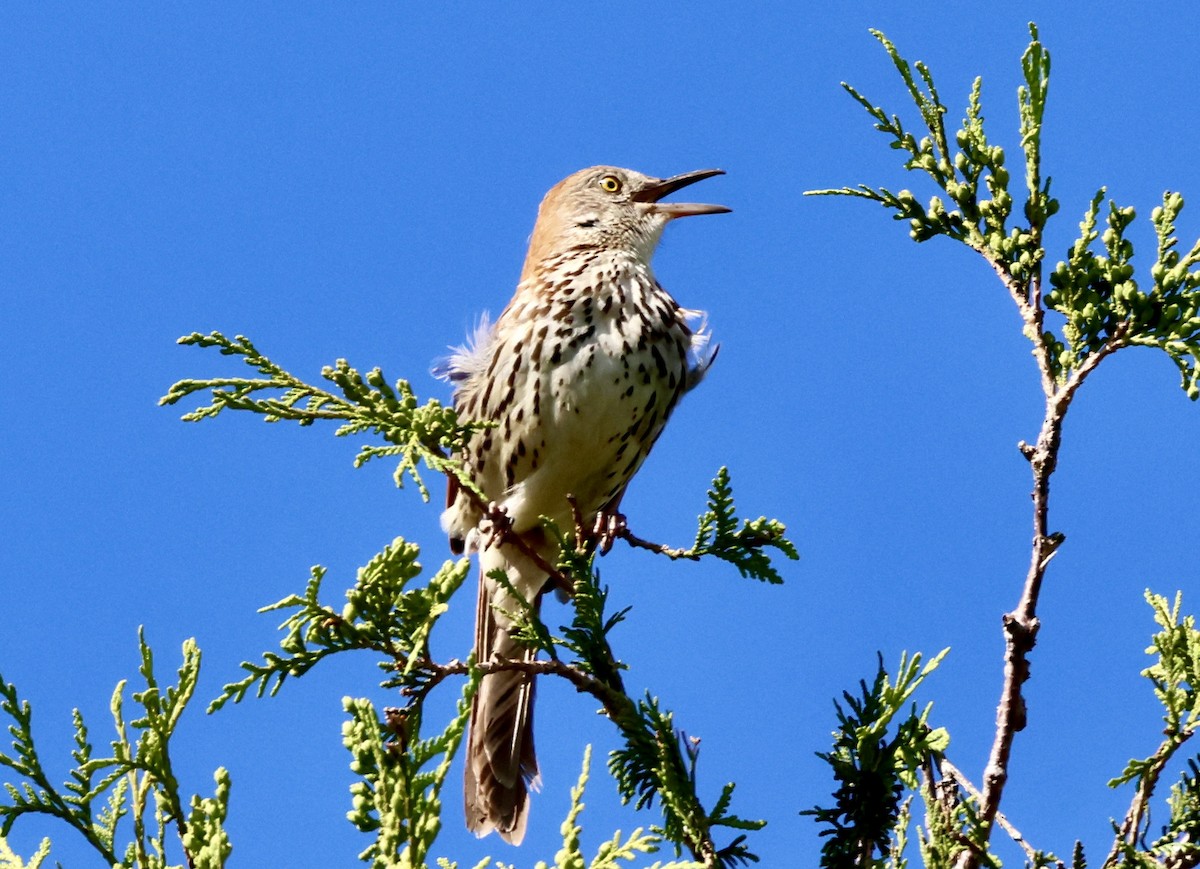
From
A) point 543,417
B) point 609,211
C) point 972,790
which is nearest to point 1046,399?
point 972,790

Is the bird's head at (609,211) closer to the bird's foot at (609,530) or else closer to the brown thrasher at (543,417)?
the brown thrasher at (543,417)

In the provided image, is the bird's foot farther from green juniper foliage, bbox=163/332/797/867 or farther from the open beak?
the open beak

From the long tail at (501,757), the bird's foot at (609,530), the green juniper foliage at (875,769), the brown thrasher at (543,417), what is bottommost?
the green juniper foliage at (875,769)

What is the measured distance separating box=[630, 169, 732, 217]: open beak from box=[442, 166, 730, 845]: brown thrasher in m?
0.52

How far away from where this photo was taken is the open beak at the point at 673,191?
18.0ft

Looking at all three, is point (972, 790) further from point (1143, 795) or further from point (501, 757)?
point (501, 757)

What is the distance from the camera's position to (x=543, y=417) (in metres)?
4.45

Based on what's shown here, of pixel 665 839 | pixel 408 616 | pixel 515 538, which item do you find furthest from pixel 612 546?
pixel 665 839

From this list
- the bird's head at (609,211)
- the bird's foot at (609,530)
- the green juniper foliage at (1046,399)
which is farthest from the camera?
the bird's head at (609,211)

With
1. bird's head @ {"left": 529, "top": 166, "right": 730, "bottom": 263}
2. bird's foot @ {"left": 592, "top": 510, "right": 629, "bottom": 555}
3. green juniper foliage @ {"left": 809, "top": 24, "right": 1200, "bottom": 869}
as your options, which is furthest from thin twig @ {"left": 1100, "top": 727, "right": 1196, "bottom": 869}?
bird's head @ {"left": 529, "top": 166, "right": 730, "bottom": 263}

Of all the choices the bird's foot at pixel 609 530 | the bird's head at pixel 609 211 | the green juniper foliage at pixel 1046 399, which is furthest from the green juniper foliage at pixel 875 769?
the bird's head at pixel 609 211

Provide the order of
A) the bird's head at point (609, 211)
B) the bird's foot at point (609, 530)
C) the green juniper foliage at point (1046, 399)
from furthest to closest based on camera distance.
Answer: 1. the bird's head at point (609, 211)
2. the bird's foot at point (609, 530)
3. the green juniper foliage at point (1046, 399)

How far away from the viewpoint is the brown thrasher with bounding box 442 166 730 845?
4262 mm

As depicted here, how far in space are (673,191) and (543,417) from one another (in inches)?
64.3
